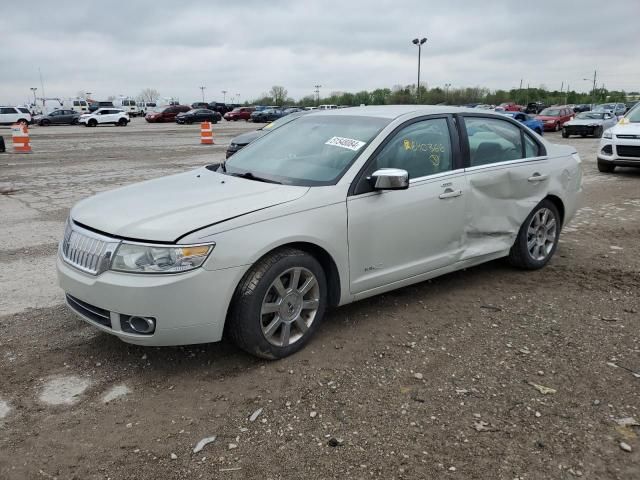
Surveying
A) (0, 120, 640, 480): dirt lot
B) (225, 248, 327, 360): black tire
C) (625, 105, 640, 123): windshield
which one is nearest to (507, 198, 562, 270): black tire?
(0, 120, 640, 480): dirt lot

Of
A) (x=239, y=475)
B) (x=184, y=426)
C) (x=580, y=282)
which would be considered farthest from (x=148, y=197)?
(x=580, y=282)

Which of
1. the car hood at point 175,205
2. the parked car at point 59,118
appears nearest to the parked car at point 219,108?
the parked car at point 59,118

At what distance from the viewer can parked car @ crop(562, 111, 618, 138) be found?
91.5ft

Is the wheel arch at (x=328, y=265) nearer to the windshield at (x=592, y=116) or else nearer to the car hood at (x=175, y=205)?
the car hood at (x=175, y=205)

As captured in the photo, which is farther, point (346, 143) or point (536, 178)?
point (536, 178)

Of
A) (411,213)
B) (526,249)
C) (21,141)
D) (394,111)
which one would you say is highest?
(394,111)

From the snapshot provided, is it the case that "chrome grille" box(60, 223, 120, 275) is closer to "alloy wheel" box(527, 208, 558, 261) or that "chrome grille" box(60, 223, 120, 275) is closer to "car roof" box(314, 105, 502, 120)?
"car roof" box(314, 105, 502, 120)

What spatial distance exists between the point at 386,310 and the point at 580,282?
2004mm

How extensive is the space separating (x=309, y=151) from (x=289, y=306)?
133 cm

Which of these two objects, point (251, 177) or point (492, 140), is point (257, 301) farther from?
point (492, 140)

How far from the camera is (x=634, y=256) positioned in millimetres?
6090

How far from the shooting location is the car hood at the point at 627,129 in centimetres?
1202

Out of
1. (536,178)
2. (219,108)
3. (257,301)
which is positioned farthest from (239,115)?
(257,301)

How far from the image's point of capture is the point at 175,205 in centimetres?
359
